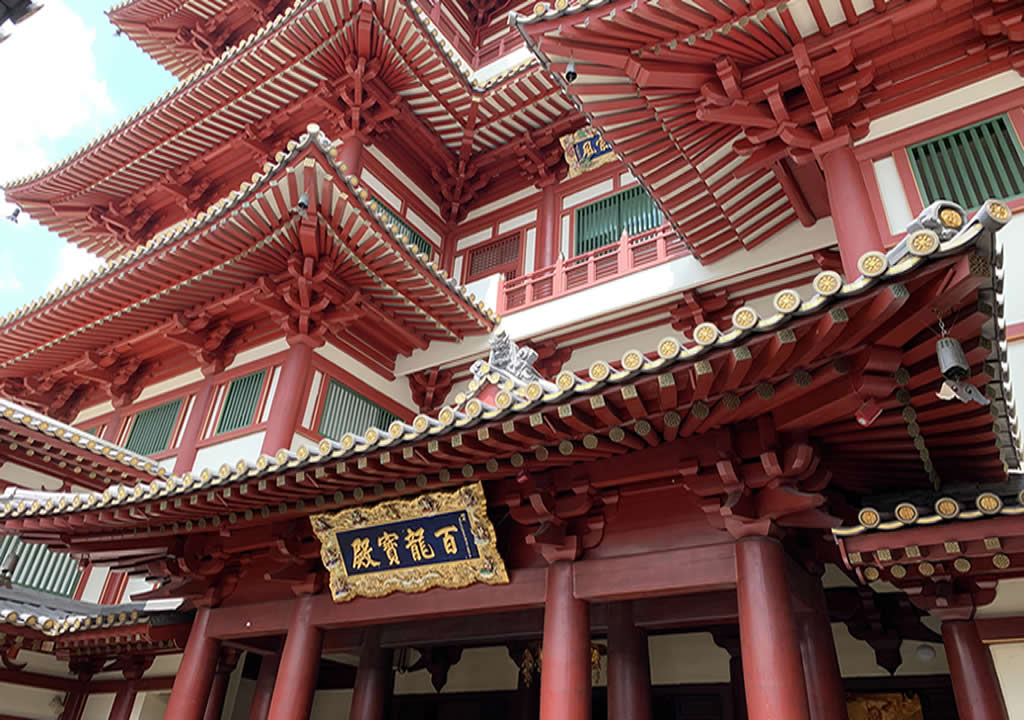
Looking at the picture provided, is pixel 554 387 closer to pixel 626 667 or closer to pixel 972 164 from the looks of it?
pixel 626 667

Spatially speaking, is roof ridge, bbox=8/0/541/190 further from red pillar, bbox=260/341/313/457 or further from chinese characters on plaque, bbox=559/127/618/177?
red pillar, bbox=260/341/313/457

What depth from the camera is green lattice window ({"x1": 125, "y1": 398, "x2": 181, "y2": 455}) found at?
12.5m

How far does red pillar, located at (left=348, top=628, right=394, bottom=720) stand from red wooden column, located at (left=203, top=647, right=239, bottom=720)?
179cm

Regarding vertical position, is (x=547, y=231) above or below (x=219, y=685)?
above

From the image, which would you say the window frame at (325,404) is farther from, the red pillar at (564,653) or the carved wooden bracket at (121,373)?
the red pillar at (564,653)

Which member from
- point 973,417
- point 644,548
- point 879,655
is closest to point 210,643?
point 644,548

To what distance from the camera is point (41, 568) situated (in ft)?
36.0

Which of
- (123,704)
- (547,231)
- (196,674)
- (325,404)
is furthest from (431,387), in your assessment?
(123,704)

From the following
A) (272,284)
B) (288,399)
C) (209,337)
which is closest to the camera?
(288,399)

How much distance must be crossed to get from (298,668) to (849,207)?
703 cm

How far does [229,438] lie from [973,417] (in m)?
10.1

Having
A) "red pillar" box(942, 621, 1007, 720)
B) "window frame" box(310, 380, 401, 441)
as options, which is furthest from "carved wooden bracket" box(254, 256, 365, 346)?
"red pillar" box(942, 621, 1007, 720)

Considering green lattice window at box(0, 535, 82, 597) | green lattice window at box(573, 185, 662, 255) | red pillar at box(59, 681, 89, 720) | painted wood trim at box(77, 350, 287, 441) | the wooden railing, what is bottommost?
red pillar at box(59, 681, 89, 720)

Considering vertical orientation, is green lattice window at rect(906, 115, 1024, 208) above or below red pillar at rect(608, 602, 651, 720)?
above
